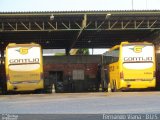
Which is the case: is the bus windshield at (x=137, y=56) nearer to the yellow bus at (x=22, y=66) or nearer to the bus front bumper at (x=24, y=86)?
the yellow bus at (x=22, y=66)

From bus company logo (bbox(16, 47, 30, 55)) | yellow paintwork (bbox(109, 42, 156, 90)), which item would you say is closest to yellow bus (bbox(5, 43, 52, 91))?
bus company logo (bbox(16, 47, 30, 55))

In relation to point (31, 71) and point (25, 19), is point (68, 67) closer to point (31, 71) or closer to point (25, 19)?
point (25, 19)

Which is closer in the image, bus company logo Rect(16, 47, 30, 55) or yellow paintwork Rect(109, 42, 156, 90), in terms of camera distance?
yellow paintwork Rect(109, 42, 156, 90)

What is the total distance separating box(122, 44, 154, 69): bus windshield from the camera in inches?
1165

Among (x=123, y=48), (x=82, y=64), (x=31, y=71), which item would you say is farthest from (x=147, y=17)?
(x=82, y=64)

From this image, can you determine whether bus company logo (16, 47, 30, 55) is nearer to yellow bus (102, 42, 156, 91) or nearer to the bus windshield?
yellow bus (102, 42, 156, 91)

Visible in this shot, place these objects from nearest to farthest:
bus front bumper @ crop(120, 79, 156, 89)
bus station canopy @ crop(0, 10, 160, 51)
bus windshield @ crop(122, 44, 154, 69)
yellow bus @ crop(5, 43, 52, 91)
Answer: bus front bumper @ crop(120, 79, 156, 89) < bus windshield @ crop(122, 44, 154, 69) < yellow bus @ crop(5, 43, 52, 91) < bus station canopy @ crop(0, 10, 160, 51)

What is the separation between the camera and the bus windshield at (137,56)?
97.1 feet

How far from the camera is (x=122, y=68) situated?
29.5 metres

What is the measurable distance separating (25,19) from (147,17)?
30.8 ft

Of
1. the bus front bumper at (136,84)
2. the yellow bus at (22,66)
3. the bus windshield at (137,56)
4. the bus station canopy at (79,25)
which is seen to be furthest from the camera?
the bus station canopy at (79,25)

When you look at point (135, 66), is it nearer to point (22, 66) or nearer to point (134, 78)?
point (134, 78)

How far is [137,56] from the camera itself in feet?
97.2

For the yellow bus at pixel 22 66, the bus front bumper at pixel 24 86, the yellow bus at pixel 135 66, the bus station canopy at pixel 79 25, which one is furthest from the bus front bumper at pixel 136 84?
the bus station canopy at pixel 79 25
